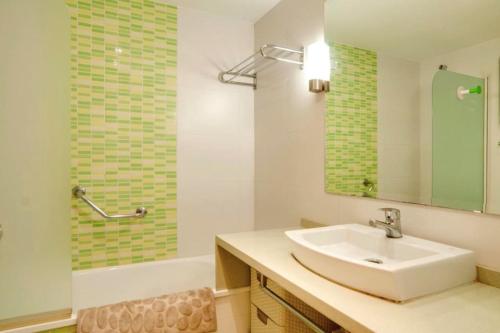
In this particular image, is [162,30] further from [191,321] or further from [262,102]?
[191,321]

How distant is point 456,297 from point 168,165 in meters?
1.80

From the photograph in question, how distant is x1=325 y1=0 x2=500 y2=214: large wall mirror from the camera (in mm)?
995

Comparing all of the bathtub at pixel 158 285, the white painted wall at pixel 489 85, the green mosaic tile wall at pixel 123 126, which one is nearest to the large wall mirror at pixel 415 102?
the white painted wall at pixel 489 85

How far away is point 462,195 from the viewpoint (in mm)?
1055

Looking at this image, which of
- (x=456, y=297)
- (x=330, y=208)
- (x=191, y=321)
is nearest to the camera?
(x=456, y=297)

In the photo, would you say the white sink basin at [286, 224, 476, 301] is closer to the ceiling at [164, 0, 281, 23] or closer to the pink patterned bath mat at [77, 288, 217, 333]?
the pink patterned bath mat at [77, 288, 217, 333]

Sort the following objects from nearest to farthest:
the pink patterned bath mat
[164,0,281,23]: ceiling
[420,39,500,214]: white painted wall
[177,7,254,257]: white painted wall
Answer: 1. [420,39,500,214]: white painted wall
2. the pink patterned bath mat
3. [164,0,281,23]: ceiling
4. [177,7,254,257]: white painted wall

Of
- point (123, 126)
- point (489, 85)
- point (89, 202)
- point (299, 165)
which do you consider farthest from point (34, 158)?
point (489, 85)

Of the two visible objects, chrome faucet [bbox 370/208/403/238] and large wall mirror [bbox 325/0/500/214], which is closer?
large wall mirror [bbox 325/0/500/214]

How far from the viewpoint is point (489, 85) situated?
3.19ft

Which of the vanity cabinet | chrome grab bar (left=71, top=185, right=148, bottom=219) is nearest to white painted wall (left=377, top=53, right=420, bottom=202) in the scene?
the vanity cabinet

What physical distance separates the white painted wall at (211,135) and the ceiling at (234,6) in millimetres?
51

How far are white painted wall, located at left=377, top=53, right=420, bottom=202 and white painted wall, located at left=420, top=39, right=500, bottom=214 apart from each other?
47mm

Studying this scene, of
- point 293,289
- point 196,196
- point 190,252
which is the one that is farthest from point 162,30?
point 293,289
